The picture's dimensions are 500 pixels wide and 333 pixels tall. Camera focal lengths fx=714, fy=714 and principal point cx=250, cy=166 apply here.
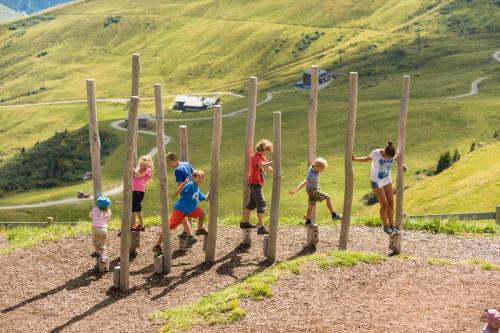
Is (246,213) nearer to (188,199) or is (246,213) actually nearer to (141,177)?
(188,199)

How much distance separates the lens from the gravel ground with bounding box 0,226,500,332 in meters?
16.1

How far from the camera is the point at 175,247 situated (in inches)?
862

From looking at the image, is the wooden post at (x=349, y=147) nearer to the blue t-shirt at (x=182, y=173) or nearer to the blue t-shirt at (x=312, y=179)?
the blue t-shirt at (x=312, y=179)

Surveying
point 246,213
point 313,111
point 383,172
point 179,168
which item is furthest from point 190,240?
point 383,172

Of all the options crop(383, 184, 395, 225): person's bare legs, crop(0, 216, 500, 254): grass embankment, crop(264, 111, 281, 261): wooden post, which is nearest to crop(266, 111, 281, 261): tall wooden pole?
crop(264, 111, 281, 261): wooden post

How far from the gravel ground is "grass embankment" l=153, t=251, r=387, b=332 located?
317mm

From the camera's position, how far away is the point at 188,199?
20.3m

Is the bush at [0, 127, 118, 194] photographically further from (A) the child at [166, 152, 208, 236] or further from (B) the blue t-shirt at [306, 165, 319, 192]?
(B) the blue t-shirt at [306, 165, 319, 192]

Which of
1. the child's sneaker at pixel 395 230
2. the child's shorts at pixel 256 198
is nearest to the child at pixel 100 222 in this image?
the child's shorts at pixel 256 198

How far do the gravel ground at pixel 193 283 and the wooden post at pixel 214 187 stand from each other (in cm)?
51

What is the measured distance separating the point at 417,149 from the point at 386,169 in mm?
88772

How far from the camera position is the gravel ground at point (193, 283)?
1611 centimetres

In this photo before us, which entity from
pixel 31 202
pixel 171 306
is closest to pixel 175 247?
pixel 171 306

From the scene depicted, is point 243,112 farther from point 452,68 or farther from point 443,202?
point 443,202
